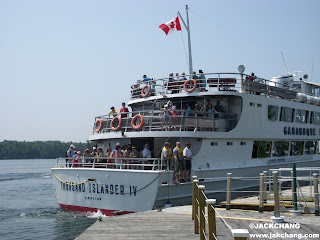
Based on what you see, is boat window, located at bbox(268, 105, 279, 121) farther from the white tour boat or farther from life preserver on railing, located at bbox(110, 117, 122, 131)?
life preserver on railing, located at bbox(110, 117, 122, 131)

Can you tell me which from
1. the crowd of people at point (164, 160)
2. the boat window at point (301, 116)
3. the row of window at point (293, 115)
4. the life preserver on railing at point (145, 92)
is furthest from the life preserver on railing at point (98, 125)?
the boat window at point (301, 116)

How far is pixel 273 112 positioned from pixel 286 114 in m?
1.78

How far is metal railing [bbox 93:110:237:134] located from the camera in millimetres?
16906

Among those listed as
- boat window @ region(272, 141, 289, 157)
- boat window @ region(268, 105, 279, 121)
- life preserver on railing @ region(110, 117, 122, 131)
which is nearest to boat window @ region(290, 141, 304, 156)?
boat window @ region(272, 141, 289, 157)

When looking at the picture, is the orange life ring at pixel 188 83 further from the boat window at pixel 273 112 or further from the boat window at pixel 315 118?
the boat window at pixel 315 118

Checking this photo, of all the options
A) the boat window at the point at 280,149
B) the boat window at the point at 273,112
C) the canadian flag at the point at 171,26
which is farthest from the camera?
the canadian flag at the point at 171,26

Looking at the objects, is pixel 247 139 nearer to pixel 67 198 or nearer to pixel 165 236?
pixel 67 198

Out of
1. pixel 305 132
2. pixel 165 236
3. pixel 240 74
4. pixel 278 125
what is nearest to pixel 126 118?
pixel 240 74

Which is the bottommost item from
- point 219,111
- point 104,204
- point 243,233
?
point 104,204

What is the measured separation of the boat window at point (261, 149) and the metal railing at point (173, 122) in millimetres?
2039

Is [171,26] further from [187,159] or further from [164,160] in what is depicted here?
[164,160]

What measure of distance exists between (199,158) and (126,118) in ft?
11.9

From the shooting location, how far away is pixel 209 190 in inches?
659

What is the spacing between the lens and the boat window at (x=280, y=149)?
71.5 feet
